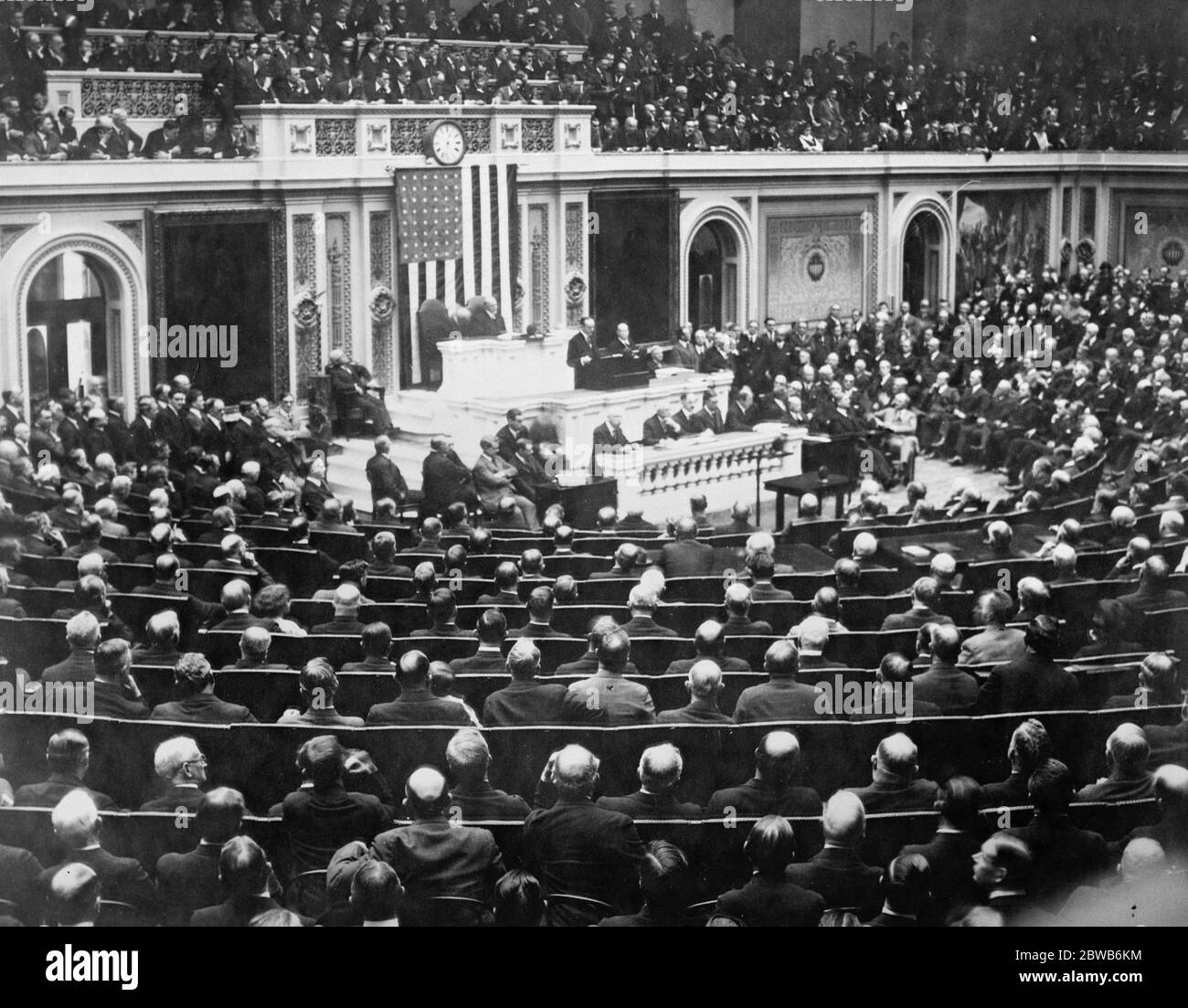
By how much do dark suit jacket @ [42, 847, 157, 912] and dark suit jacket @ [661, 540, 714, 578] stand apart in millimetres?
5372

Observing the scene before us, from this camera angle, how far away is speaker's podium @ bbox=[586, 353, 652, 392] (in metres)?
17.7

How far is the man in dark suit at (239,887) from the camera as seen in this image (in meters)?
6.02

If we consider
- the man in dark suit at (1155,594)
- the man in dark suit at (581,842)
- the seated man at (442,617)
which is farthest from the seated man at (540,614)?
the man in dark suit at (1155,594)

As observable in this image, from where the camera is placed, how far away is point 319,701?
7.53m

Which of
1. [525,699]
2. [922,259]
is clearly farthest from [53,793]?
[922,259]

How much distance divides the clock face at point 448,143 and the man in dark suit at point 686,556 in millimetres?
9357

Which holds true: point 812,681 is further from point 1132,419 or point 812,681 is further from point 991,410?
point 991,410

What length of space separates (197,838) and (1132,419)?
41.8 feet

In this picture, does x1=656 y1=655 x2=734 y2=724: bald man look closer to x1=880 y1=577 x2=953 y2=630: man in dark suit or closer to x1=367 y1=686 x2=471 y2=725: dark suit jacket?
x1=367 y1=686 x2=471 y2=725: dark suit jacket

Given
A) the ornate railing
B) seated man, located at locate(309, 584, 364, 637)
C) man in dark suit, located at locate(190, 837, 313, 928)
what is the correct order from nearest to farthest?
man in dark suit, located at locate(190, 837, 313, 928), seated man, located at locate(309, 584, 364, 637), the ornate railing

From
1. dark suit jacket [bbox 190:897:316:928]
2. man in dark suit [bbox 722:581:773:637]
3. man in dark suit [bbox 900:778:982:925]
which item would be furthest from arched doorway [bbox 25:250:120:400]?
man in dark suit [bbox 900:778:982:925]

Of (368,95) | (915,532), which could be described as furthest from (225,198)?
(915,532)

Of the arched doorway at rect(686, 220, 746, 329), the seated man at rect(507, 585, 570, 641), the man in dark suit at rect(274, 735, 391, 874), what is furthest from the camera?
the arched doorway at rect(686, 220, 746, 329)

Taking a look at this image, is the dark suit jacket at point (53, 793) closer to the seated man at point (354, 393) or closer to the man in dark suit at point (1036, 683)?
the man in dark suit at point (1036, 683)
